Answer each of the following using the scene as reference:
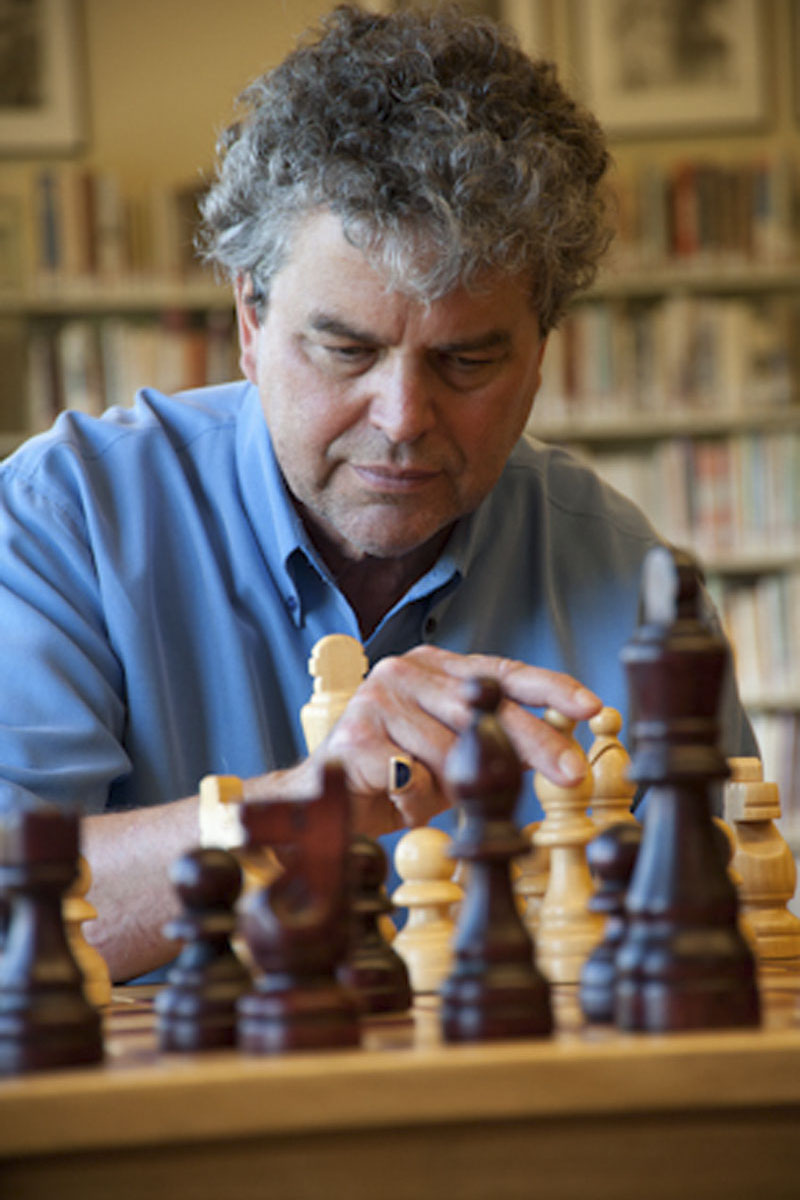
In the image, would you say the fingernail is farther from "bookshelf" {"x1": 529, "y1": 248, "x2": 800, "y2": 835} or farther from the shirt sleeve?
"bookshelf" {"x1": 529, "y1": 248, "x2": 800, "y2": 835}

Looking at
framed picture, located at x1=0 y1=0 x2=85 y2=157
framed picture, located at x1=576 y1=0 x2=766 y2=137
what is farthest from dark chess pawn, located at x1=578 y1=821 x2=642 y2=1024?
framed picture, located at x1=576 y1=0 x2=766 y2=137

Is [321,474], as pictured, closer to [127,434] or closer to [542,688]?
[127,434]

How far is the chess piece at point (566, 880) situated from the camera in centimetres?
103

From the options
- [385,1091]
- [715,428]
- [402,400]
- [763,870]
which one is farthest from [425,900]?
[715,428]

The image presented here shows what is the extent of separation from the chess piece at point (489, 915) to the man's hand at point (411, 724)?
1.01 feet

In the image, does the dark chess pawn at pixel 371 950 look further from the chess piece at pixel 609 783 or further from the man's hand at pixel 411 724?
the chess piece at pixel 609 783

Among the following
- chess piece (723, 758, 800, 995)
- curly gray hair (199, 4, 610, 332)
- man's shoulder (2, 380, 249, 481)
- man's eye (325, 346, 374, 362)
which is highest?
curly gray hair (199, 4, 610, 332)

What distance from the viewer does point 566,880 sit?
42.3 inches

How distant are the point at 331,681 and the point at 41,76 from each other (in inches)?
120

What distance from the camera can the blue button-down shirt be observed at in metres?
1.53

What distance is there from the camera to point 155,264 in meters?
3.71

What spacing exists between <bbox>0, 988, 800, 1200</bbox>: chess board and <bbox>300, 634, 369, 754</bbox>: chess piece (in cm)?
54

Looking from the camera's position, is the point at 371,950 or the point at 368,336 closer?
the point at 371,950

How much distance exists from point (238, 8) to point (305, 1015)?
11.9 ft
